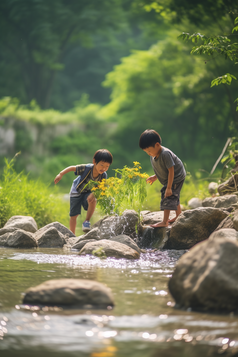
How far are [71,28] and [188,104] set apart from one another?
8676mm

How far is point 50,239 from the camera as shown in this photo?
592cm

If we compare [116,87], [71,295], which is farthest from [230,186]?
[116,87]

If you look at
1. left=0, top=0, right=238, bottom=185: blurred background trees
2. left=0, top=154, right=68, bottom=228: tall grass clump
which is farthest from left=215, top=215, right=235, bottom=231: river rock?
left=0, top=0, right=238, bottom=185: blurred background trees

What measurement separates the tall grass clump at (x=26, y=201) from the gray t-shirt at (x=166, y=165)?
2.82m

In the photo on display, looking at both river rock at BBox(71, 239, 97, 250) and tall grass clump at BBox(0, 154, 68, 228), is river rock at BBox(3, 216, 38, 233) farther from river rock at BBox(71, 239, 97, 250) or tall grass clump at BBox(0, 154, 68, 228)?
river rock at BBox(71, 239, 97, 250)

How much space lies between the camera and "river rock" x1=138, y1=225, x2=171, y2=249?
571 cm

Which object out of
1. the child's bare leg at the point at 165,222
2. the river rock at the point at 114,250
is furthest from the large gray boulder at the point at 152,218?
the river rock at the point at 114,250

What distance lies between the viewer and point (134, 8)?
2683cm

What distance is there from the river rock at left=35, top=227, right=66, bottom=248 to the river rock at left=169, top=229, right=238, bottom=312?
10.7ft

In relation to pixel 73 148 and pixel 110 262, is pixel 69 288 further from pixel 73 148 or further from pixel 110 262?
pixel 73 148

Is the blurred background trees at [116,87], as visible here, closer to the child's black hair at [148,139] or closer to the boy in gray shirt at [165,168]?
the boy in gray shirt at [165,168]

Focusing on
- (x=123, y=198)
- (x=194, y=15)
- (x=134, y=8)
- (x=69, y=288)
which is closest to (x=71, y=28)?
(x=134, y=8)

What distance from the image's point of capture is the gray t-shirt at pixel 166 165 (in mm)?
5504

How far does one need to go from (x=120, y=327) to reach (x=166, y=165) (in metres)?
3.39
